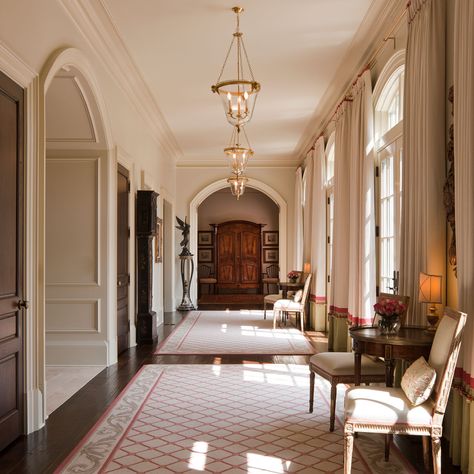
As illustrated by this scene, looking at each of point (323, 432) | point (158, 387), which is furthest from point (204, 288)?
point (323, 432)

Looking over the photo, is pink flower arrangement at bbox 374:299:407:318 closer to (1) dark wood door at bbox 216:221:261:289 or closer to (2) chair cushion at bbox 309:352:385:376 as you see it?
(2) chair cushion at bbox 309:352:385:376

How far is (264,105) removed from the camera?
9.27 m

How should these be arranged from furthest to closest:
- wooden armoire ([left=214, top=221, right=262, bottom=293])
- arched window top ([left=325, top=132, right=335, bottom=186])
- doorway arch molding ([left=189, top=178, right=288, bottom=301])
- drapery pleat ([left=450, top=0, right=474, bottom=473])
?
wooden armoire ([left=214, top=221, right=262, bottom=293]) < doorway arch molding ([left=189, top=178, right=288, bottom=301]) < arched window top ([left=325, top=132, right=335, bottom=186]) < drapery pleat ([left=450, top=0, right=474, bottom=473])

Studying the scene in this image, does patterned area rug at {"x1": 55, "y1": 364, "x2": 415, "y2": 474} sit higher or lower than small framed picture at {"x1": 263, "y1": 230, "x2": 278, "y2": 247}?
lower

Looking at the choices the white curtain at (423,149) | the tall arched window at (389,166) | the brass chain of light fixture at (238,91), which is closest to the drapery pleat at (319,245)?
the brass chain of light fixture at (238,91)

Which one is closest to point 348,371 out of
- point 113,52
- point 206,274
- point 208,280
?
point 113,52

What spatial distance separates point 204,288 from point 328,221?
999 centimetres

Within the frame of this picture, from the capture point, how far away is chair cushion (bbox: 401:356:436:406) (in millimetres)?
3207

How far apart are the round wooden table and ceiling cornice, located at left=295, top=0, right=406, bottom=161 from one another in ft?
10.8

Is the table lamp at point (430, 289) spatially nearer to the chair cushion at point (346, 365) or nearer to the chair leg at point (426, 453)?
the chair cushion at point (346, 365)

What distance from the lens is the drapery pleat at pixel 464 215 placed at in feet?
11.2

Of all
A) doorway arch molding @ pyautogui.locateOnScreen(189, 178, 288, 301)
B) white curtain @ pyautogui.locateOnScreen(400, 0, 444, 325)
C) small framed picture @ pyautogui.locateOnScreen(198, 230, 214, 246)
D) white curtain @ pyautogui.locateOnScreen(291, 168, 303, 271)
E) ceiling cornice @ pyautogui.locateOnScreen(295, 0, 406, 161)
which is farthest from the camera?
small framed picture @ pyautogui.locateOnScreen(198, 230, 214, 246)

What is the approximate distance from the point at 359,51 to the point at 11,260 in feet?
16.2

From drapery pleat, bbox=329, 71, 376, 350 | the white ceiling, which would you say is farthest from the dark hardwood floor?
the white ceiling
